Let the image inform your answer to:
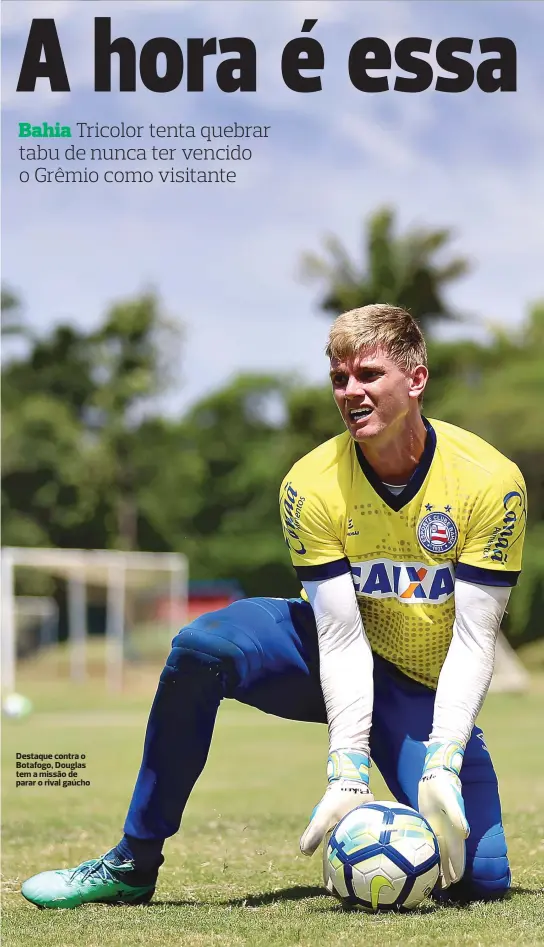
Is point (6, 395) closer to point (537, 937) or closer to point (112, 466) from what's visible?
point (112, 466)

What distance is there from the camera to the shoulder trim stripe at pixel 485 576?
5.18m

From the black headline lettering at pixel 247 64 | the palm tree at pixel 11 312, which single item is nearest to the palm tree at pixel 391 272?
the palm tree at pixel 11 312

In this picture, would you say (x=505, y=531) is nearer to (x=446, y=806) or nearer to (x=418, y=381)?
(x=418, y=381)

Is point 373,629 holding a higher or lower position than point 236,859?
higher

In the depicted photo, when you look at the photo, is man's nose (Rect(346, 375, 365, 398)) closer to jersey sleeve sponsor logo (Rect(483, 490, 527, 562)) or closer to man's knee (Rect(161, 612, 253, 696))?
jersey sleeve sponsor logo (Rect(483, 490, 527, 562))

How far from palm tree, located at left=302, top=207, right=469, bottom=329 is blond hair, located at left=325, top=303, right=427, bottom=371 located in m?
44.9

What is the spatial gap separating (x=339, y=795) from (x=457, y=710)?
0.57 metres

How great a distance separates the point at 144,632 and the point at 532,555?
15.1m

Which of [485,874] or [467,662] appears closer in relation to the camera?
[467,662]

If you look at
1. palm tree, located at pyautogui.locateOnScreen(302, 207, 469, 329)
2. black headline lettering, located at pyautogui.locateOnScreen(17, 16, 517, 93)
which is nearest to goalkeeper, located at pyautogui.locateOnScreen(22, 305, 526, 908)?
black headline lettering, located at pyautogui.locateOnScreen(17, 16, 517, 93)

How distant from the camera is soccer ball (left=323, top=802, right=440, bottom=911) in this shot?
15.7 ft

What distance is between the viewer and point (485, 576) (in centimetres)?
518

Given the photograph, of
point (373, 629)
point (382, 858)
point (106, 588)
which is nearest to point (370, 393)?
point (373, 629)

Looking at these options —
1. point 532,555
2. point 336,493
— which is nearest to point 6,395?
point 532,555
